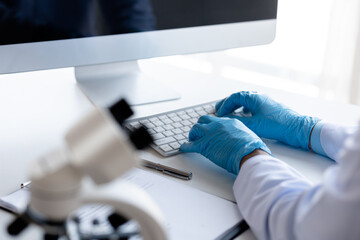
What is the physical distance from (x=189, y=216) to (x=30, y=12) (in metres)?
0.49

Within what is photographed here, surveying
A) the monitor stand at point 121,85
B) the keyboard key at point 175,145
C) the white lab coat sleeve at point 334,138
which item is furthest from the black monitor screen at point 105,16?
the white lab coat sleeve at point 334,138

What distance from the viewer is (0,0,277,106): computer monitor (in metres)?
0.81

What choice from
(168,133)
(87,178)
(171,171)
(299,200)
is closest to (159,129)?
(168,133)

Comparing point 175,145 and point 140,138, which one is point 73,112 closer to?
point 175,145

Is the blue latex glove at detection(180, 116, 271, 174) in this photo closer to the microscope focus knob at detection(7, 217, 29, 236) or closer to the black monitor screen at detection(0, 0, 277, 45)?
the black monitor screen at detection(0, 0, 277, 45)

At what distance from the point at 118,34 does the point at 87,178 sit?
0.60m

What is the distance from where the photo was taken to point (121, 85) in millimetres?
1080

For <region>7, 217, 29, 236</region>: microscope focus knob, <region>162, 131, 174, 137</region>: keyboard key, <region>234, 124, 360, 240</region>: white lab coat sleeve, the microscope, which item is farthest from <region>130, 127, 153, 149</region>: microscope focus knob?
<region>162, 131, 174, 137</region>: keyboard key

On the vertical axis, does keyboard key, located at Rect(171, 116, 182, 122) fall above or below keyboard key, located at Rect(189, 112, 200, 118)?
above

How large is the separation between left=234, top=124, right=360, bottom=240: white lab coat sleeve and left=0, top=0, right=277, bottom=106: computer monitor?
0.86ft

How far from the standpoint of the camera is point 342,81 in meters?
2.15

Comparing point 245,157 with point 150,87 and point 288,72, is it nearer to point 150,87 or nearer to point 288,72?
point 150,87

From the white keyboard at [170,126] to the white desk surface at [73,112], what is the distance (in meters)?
0.02

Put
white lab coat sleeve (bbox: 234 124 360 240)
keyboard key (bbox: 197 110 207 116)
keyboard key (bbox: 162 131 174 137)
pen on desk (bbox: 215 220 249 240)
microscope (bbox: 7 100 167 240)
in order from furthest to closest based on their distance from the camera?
keyboard key (bbox: 197 110 207 116)
keyboard key (bbox: 162 131 174 137)
pen on desk (bbox: 215 220 249 240)
white lab coat sleeve (bbox: 234 124 360 240)
microscope (bbox: 7 100 167 240)
